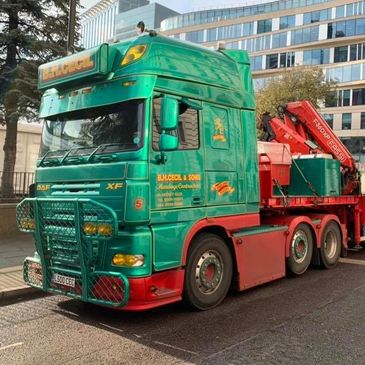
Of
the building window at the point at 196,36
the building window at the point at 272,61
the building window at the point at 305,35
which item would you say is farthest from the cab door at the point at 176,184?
the building window at the point at 196,36

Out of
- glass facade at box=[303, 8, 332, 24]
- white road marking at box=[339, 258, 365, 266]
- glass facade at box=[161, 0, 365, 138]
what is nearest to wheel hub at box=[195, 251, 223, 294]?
white road marking at box=[339, 258, 365, 266]

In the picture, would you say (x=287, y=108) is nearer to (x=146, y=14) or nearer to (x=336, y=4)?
(x=336, y=4)

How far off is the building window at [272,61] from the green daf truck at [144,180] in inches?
2539

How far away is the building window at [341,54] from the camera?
62812 mm

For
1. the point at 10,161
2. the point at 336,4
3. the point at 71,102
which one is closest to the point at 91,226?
the point at 71,102

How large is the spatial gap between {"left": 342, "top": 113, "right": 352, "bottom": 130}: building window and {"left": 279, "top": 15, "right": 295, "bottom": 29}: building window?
50.6ft

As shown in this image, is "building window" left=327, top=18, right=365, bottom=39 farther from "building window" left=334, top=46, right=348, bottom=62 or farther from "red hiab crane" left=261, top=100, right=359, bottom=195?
"red hiab crane" left=261, top=100, right=359, bottom=195

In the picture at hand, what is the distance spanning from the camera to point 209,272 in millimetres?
6434

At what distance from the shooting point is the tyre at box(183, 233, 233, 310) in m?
6.14

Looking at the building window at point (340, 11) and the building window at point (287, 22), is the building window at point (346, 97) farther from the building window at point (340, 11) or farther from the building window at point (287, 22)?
the building window at point (287, 22)

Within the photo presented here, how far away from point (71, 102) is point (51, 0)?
8648mm

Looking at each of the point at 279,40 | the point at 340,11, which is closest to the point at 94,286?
the point at 340,11

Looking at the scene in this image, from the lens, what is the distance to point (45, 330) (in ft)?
18.6

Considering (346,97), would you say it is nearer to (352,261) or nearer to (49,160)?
(352,261)
